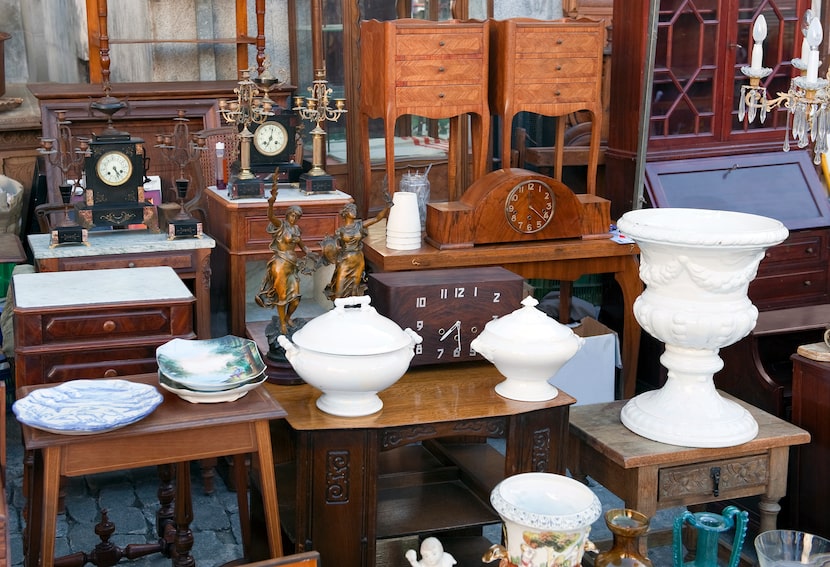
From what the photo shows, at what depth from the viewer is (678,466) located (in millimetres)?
3320

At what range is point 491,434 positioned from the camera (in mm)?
3195

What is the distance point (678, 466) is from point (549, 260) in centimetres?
180

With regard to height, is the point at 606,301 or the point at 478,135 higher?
the point at 478,135

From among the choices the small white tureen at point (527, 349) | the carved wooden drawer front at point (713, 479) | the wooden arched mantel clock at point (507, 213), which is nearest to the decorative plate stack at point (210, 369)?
the small white tureen at point (527, 349)

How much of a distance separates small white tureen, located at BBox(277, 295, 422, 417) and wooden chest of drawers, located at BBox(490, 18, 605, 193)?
2.24 m

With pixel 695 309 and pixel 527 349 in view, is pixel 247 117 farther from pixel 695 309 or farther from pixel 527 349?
pixel 695 309

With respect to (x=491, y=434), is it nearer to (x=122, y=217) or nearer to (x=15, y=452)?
(x=122, y=217)

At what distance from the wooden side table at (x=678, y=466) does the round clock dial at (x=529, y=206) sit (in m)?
1.52

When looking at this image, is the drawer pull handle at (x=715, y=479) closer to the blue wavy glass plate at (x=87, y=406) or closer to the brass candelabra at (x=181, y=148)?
the blue wavy glass plate at (x=87, y=406)

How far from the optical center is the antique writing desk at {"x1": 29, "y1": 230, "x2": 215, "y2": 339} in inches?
176

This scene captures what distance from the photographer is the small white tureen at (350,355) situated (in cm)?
296

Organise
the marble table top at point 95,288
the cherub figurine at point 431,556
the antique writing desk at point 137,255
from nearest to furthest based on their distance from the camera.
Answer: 1. the cherub figurine at point 431,556
2. the marble table top at point 95,288
3. the antique writing desk at point 137,255

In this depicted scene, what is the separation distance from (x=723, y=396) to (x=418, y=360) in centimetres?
117

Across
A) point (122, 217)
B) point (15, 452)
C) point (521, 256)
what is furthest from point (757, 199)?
point (15, 452)
